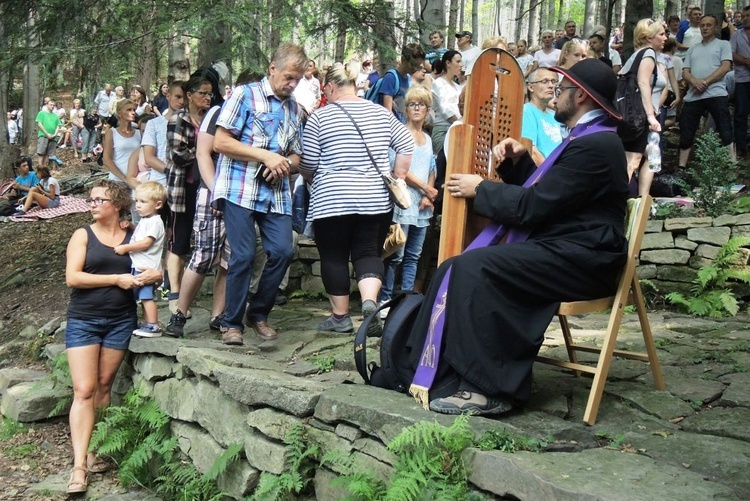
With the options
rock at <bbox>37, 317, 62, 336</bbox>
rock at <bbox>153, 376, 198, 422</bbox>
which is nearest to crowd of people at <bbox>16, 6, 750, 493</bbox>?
A: rock at <bbox>153, 376, 198, 422</bbox>

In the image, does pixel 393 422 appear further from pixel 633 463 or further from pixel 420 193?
pixel 420 193

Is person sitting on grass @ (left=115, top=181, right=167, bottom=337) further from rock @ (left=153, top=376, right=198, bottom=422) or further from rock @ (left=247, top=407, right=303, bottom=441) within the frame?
rock @ (left=247, top=407, right=303, bottom=441)

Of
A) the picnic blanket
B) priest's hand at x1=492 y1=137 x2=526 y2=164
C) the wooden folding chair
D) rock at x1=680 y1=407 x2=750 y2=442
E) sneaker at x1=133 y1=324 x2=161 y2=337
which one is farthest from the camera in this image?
the picnic blanket

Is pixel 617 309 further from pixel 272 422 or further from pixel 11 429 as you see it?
pixel 11 429

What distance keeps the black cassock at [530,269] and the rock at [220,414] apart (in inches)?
58.7

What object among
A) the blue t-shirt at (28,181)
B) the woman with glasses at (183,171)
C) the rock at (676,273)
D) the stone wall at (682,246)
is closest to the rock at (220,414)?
the woman with glasses at (183,171)

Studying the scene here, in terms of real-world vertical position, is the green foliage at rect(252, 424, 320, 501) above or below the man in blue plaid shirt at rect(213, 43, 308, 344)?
below

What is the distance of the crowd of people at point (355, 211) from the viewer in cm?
364

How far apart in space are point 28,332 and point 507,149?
19.1 ft

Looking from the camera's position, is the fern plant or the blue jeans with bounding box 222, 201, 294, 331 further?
the fern plant

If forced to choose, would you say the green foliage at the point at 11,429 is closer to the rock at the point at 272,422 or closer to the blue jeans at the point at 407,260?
the rock at the point at 272,422

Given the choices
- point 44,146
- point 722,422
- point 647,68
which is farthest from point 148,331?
point 44,146

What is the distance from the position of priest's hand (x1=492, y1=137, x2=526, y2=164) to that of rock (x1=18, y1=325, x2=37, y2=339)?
18.5 ft

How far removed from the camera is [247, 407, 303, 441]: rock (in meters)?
4.23
